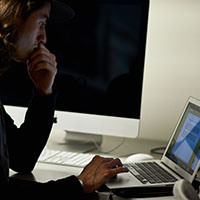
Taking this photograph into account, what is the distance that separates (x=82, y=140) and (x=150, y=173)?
0.55m

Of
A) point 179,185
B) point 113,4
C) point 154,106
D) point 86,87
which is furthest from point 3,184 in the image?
point 154,106

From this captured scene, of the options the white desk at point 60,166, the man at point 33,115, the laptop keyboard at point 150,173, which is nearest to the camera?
the man at point 33,115

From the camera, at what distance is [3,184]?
3.99 feet

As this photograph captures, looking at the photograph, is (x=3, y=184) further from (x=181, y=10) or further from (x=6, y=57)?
(x=181, y=10)


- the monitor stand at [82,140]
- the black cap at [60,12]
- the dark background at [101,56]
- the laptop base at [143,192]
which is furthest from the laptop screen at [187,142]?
the black cap at [60,12]

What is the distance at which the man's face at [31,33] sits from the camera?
137 centimetres

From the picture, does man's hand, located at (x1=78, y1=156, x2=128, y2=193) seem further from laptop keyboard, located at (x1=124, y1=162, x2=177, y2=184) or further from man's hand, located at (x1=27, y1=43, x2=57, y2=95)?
man's hand, located at (x1=27, y1=43, x2=57, y2=95)

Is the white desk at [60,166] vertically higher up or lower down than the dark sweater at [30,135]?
lower down

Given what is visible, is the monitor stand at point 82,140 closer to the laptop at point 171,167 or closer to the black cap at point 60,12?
the laptop at point 171,167

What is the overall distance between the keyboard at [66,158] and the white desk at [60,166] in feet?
0.08

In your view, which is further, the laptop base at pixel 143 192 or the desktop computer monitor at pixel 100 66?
the desktop computer monitor at pixel 100 66

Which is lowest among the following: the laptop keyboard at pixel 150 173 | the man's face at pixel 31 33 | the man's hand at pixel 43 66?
the laptop keyboard at pixel 150 173

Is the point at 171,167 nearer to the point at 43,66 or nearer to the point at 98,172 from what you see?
the point at 98,172

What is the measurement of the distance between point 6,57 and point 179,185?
609 millimetres
